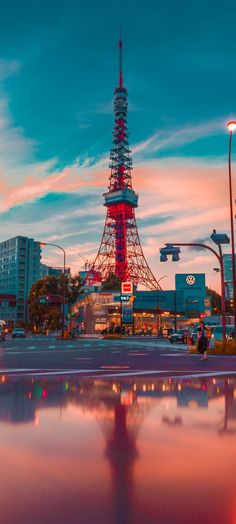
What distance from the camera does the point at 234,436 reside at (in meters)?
6.24

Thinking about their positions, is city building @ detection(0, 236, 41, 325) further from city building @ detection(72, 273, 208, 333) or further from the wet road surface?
the wet road surface

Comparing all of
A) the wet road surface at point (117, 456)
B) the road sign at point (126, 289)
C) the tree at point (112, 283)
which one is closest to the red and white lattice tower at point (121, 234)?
the tree at point (112, 283)

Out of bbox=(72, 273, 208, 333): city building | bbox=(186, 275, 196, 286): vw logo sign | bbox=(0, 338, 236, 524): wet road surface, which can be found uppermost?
bbox=(186, 275, 196, 286): vw logo sign

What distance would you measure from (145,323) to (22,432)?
95.0 meters

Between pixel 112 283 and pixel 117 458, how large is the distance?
381 ft

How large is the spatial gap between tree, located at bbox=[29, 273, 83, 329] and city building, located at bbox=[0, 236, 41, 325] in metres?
40.2

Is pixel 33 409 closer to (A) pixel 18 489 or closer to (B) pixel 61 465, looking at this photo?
(B) pixel 61 465

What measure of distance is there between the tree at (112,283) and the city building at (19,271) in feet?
96.3

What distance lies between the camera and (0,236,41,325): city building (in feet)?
458

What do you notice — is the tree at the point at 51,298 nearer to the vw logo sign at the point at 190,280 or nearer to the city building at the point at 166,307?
the city building at the point at 166,307

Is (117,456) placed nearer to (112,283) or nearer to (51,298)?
(51,298)

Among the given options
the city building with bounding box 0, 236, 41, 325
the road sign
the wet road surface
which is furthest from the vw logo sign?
the wet road surface

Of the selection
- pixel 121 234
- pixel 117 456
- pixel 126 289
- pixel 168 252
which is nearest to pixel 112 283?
pixel 121 234

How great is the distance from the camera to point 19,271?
144 meters
